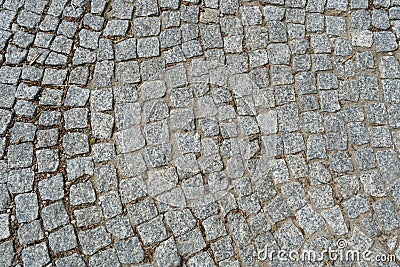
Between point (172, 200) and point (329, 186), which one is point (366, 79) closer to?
point (329, 186)

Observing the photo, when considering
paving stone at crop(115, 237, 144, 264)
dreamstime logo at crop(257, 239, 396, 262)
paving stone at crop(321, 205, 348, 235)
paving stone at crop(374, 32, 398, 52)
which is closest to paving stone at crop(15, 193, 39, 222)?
paving stone at crop(115, 237, 144, 264)

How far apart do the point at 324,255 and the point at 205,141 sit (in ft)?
3.89

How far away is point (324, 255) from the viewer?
130 inches

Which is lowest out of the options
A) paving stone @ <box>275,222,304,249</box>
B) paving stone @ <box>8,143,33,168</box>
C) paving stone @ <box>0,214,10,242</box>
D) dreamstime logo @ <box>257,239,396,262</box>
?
dreamstime logo @ <box>257,239,396,262</box>

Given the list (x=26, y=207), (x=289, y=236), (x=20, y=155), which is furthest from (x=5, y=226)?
(x=289, y=236)

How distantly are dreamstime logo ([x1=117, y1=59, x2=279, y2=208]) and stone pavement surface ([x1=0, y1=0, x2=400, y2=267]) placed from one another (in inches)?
0.4

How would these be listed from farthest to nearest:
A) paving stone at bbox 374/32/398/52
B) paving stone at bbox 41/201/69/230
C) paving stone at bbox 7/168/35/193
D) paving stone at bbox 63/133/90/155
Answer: paving stone at bbox 374/32/398/52 < paving stone at bbox 63/133/90/155 < paving stone at bbox 7/168/35/193 < paving stone at bbox 41/201/69/230

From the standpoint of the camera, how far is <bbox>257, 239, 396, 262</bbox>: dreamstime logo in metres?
3.29

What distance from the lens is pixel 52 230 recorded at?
3.36m

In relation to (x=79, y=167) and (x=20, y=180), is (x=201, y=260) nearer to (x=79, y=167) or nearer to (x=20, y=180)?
(x=79, y=167)

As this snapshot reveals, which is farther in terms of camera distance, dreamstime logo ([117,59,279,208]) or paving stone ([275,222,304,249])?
dreamstime logo ([117,59,279,208])

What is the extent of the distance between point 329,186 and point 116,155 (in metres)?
1.60

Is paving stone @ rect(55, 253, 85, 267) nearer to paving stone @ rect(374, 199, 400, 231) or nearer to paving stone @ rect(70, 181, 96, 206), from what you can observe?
paving stone @ rect(70, 181, 96, 206)

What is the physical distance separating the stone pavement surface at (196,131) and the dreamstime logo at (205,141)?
0.4 inches
